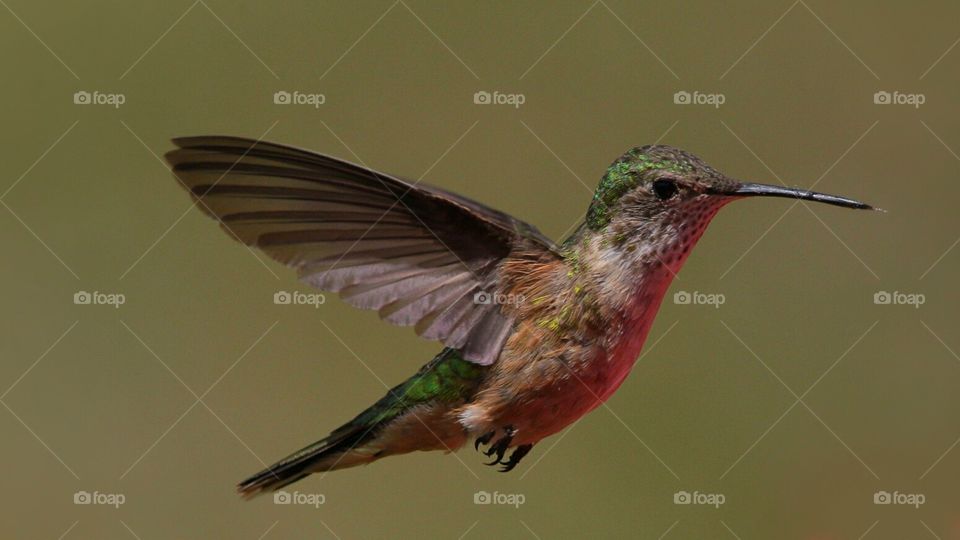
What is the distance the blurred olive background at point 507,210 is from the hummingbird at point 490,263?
1.61m

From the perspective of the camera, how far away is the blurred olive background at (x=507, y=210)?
523 centimetres

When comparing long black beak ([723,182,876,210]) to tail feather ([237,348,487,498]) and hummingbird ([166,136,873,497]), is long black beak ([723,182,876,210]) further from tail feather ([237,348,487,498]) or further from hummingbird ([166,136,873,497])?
tail feather ([237,348,487,498])

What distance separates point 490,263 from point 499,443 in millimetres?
415

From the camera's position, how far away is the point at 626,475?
535cm

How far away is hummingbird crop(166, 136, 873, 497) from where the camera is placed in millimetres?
2520

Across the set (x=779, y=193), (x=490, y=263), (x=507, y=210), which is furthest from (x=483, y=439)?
(x=507, y=210)

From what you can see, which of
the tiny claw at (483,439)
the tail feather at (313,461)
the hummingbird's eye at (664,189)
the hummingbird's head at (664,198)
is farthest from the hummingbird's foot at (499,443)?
the hummingbird's eye at (664,189)

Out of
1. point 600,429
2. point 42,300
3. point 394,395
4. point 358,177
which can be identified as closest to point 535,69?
point 600,429

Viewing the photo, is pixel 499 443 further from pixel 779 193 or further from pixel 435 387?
pixel 779 193

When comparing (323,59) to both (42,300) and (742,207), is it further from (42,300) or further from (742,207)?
(742,207)

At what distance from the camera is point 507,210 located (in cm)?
629

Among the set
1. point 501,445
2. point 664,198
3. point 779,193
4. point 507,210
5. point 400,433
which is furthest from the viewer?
point 507,210

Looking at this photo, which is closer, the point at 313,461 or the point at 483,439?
the point at 483,439

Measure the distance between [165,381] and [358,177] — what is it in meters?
3.57
